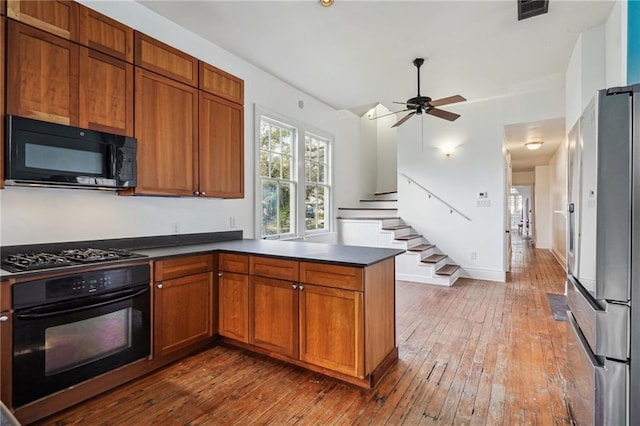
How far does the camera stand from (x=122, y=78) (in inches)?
94.7

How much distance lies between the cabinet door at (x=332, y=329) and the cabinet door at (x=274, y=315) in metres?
0.08

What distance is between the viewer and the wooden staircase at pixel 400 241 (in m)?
5.25

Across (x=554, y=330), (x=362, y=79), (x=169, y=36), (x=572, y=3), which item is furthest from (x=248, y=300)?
(x=572, y=3)

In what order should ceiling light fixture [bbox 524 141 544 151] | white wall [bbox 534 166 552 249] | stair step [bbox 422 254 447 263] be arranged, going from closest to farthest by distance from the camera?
stair step [bbox 422 254 447 263] → ceiling light fixture [bbox 524 141 544 151] → white wall [bbox 534 166 552 249]

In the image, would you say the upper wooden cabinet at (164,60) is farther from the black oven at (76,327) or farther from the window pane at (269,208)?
the window pane at (269,208)

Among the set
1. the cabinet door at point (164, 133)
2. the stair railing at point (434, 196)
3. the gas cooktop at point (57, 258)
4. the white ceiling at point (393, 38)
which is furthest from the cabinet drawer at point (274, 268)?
the stair railing at point (434, 196)

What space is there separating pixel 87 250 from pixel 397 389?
2.42m

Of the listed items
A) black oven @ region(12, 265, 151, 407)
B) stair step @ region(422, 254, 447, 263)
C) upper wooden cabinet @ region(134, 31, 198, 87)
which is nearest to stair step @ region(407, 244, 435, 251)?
stair step @ region(422, 254, 447, 263)

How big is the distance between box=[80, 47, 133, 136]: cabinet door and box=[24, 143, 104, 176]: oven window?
0.21 meters

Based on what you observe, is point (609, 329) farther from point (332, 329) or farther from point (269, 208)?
point (269, 208)

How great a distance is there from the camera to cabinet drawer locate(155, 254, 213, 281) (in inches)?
94.3

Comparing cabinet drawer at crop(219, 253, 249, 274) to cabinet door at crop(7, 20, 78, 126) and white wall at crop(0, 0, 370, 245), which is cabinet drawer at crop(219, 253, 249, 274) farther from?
cabinet door at crop(7, 20, 78, 126)

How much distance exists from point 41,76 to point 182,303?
178 centimetres

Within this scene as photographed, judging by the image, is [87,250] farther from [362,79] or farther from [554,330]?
[554,330]
